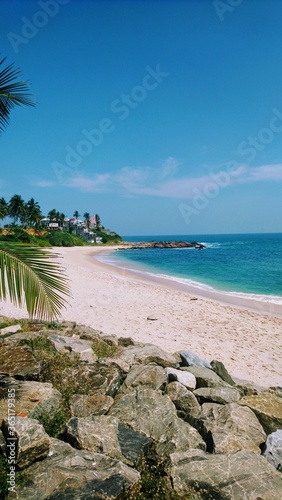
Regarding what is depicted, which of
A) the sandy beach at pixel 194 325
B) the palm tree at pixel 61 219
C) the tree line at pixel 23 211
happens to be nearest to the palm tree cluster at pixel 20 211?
the tree line at pixel 23 211

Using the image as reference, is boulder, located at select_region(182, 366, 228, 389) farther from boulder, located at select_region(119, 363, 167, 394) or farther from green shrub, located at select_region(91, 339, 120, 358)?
green shrub, located at select_region(91, 339, 120, 358)

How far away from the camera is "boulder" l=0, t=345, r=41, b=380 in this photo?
534cm

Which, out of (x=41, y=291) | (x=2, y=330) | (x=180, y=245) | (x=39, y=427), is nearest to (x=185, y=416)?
(x=39, y=427)

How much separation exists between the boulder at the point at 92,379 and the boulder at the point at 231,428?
1643mm

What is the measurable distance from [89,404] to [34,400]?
2.88 feet

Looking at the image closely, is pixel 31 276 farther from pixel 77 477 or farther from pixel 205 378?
pixel 205 378

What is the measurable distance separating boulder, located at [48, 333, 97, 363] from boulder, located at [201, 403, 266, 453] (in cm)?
280

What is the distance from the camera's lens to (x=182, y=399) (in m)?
5.43

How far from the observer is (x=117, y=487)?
10.6ft

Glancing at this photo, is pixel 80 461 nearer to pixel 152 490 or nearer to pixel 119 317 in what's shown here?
pixel 152 490

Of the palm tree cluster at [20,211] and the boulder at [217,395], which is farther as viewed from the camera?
the palm tree cluster at [20,211]

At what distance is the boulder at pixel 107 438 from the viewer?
387 cm
